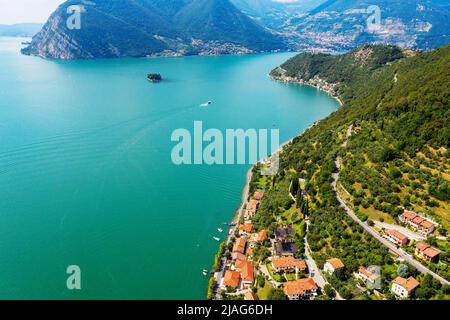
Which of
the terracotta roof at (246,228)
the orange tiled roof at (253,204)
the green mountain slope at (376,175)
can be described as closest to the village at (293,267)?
the green mountain slope at (376,175)

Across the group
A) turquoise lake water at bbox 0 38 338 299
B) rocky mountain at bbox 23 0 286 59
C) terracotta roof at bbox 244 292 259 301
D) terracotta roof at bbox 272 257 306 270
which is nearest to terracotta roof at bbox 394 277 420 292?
terracotta roof at bbox 272 257 306 270

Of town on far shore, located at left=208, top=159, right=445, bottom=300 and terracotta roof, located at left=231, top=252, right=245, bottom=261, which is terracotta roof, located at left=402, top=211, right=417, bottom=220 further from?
terracotta roof, located at left=231, top=252, right=245, bottom=261

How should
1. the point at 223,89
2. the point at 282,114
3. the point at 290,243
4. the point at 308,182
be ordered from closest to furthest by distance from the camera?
the point at 290,243, the point at 308,182, the point at 282,114, the point at 223,89

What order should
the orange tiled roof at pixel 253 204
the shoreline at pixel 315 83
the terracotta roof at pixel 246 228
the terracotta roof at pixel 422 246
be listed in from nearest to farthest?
the terracotta roof at pixel 422 246, the terracotta roof at pixel 246 228, the orange tiled roof at pixel 253 204, the shoreline at pixel 315 83

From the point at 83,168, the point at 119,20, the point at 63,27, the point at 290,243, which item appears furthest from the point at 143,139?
the point at 119,20

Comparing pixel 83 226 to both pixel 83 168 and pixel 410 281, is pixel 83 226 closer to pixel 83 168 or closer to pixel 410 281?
pixel 83 168

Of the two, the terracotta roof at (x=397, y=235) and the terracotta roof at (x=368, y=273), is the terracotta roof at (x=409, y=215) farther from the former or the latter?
the terracotta roof at (x=368, y=273)

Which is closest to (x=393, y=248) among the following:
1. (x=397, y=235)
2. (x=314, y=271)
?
(x=397, y=235)
